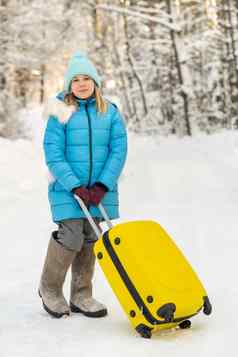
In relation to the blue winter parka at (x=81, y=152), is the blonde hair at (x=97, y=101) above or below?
above

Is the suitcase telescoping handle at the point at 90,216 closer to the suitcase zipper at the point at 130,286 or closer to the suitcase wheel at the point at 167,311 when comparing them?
the suitcase zipper at the point at 130,286

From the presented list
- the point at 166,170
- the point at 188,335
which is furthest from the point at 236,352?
the point at 166,170

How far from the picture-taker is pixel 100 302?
17.5 ft

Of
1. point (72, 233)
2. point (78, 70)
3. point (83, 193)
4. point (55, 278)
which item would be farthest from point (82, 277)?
point (78, 70)

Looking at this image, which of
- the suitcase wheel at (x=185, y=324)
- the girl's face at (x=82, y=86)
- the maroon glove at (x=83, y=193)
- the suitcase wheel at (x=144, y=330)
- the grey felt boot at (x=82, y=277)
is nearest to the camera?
the suitcase wheel at (x=144, y=330)

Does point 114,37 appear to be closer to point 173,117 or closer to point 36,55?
point 173,117

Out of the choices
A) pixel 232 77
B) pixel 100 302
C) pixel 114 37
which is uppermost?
pixel 114 37

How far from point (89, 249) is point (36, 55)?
70.0 feet

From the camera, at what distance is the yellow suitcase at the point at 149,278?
423cm

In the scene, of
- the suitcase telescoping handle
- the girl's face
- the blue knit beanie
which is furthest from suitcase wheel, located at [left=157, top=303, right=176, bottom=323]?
the blue knit beanie

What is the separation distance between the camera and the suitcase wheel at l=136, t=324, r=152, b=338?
4.30 meters

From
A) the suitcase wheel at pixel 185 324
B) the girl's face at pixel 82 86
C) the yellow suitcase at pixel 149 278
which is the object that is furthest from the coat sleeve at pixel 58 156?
the suitcase wheel at pixel 185 324

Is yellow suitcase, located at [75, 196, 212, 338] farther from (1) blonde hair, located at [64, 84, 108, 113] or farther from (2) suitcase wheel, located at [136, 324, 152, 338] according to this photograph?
(1) blonde hair, located at [64, 84, 108, 113]

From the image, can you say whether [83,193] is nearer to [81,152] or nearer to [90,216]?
[90,216]
